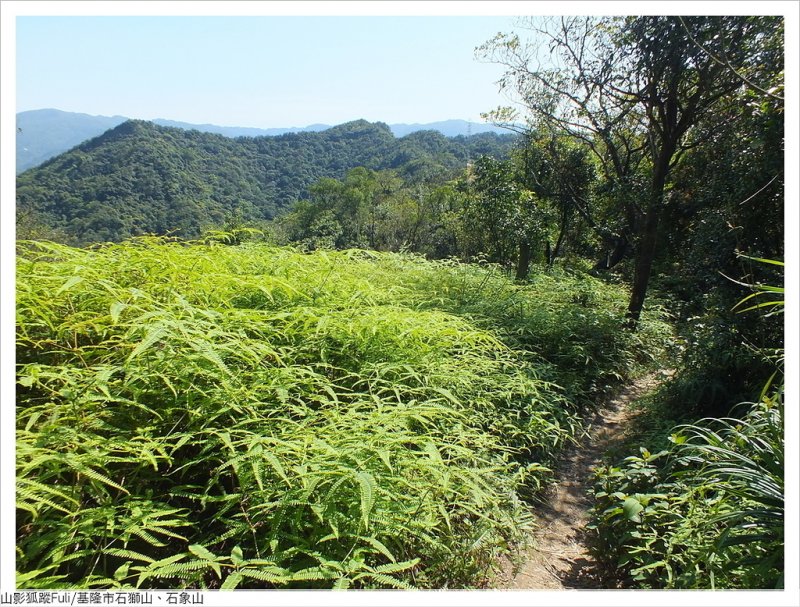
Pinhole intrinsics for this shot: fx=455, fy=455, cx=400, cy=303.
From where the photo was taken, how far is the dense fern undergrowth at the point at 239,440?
3.98ft

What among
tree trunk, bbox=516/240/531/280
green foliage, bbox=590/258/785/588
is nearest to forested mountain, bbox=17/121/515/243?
tree trunk, bbox=516/240/531/280

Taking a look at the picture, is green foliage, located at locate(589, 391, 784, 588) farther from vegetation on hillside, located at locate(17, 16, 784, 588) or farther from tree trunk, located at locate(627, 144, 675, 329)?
tree trunk, located at locate(627, 144, 675, 329)

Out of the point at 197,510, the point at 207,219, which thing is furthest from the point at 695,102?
the point at 207,219

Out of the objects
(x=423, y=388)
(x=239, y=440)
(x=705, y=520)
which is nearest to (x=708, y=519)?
(x=705, y=520)

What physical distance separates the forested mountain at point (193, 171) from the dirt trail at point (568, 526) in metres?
24.0

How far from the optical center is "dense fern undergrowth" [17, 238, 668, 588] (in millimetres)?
1213

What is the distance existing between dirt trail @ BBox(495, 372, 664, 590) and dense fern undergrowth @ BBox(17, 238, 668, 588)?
0.48 feet

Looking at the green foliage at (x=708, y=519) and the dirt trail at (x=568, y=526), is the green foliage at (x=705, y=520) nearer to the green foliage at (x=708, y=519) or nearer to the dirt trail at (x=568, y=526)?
the green foliage at (x=708, y=519)

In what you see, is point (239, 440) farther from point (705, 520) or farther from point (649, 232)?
point (649, 232)

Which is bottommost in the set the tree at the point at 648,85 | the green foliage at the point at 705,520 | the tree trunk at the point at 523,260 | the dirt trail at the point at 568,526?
the dirt trail at the point at 568,526

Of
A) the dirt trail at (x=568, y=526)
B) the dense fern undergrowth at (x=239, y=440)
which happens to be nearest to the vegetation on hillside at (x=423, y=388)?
the dense fern undergrowth at (x=239, y=440)

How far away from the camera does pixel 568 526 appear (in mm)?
2275

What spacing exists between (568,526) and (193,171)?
50133 millimetres

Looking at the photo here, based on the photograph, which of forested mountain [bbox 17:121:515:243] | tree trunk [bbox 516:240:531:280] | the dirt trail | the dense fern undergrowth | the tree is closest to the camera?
the dense fern undergrowth
